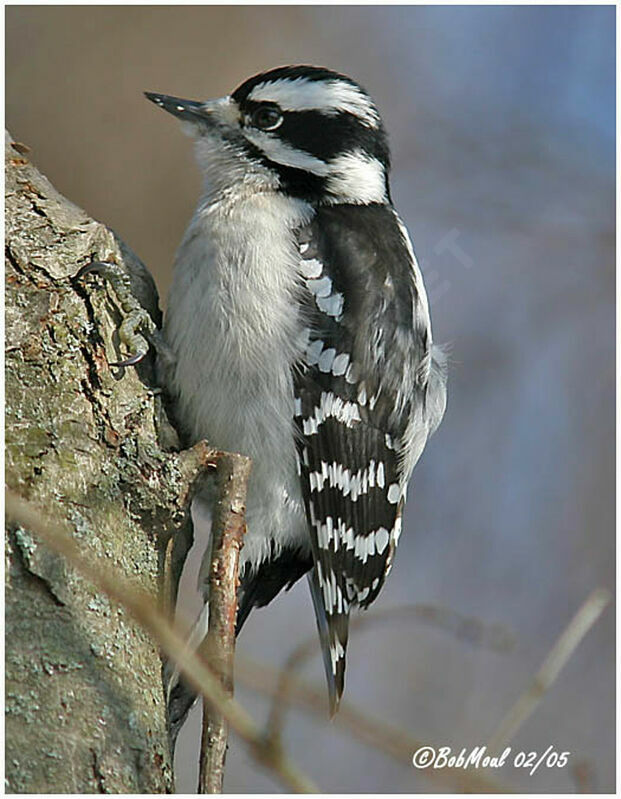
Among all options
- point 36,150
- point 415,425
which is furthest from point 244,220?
point 36,150

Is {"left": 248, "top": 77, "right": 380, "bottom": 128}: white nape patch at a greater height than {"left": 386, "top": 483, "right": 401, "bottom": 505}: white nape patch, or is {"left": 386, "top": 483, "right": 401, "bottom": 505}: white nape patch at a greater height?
{"left": 248, "top": 77, "right": 380, "bottom": 128}: white nape patch

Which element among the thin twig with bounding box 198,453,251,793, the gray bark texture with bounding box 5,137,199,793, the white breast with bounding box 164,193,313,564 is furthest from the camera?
the white breast with bounding box 164,193,313,564

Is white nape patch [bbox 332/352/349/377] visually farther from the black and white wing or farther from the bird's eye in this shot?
the bird's eye

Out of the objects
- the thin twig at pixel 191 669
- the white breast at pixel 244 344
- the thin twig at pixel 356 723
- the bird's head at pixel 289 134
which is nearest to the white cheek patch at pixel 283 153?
the bird's head at pixel 289 134

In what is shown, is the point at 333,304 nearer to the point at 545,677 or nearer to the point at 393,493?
the point at 393,493

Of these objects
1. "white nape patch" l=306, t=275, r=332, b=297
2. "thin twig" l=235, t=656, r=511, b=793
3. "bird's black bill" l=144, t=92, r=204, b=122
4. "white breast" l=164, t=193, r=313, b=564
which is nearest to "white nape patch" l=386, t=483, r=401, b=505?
"white breast" l=164, t=193, r=313, b=564

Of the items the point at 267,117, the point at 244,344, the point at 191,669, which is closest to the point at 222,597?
the point at 191,669
